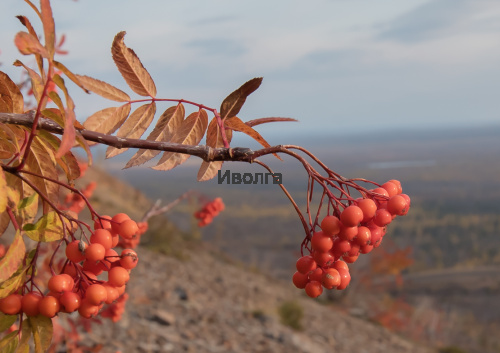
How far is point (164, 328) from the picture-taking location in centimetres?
592

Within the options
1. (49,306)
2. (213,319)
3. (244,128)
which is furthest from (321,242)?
(213,319)

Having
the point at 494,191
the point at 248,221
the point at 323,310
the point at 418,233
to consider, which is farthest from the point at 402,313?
the point at 494,191

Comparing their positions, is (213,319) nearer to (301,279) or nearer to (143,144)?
(301,279)

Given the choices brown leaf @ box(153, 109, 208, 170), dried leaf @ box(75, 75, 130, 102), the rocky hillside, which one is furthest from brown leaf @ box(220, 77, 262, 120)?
the rocky hillside

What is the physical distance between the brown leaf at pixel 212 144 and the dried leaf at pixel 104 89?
19cm

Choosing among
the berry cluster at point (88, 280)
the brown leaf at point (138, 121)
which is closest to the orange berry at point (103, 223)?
the berry cluster at point (88, 280)

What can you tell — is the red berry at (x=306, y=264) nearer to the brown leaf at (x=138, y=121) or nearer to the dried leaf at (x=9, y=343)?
the brown leaf at (x=138, y=121)

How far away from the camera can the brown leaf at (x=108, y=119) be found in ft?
3.38

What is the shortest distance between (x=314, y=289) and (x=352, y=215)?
0.61 ft

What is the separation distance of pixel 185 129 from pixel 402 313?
69.9 ft

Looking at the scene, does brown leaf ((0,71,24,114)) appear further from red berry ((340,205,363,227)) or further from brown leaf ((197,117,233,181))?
red berry ((340,205,363,227))

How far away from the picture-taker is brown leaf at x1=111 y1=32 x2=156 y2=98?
1036mm

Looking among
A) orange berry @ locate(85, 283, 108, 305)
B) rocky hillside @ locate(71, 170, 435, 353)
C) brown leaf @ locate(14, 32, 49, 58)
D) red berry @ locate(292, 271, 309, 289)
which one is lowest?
rocky hillside @ locate(71, 170, 435, 353)

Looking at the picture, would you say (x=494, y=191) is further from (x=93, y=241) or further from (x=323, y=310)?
(x=93, y=241)
